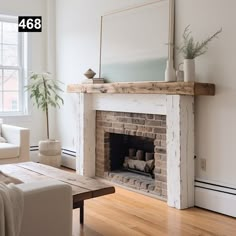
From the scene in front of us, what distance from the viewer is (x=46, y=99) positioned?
17.8 ft

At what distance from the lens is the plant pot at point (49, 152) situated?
529cm

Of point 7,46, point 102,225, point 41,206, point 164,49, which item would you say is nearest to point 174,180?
point 102,225

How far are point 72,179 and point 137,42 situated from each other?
1.85 m

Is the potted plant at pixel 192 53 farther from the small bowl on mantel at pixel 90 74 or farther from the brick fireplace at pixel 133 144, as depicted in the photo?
the small bowl on mantel at pixel 90 74

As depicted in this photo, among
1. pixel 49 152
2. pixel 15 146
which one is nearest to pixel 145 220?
pixel 15 146

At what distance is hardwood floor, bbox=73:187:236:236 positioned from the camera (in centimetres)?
297

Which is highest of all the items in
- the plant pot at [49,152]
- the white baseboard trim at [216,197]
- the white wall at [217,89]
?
the white wall at [217,89]

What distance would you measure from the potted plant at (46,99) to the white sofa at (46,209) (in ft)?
10.9

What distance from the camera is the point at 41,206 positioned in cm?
191

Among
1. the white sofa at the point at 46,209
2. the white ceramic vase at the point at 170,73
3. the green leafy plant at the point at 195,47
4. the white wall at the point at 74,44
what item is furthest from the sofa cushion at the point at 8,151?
the white sofa at the point at 46,209

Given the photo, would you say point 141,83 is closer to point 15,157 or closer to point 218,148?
point 218,148

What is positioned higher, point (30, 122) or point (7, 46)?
point (7, 46)

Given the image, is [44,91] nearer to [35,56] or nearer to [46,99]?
[46,99]

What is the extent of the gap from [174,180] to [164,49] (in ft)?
4.35
